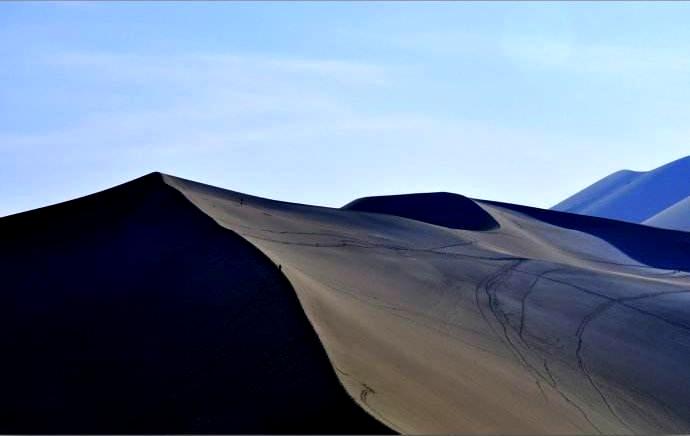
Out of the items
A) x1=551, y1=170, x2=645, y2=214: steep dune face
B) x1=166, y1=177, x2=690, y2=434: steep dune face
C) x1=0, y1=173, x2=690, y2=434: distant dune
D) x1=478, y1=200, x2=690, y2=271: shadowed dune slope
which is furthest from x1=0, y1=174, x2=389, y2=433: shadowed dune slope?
x1=551, y1=170, x2=645, y2=214: steep dune face

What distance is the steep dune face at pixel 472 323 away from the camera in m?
21.5

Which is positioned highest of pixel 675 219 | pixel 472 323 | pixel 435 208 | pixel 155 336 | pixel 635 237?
pixel 675 219

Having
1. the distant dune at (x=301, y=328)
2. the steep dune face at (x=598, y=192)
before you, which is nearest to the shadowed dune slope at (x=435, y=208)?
the distant dune at (x=301, y=328)

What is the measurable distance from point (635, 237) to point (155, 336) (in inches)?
1829

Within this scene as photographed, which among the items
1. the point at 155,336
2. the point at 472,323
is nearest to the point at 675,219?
the point at 472,323

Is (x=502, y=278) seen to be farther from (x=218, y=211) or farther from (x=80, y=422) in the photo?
(x=80, y=422)

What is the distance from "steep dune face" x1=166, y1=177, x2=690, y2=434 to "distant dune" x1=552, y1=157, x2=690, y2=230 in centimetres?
11781

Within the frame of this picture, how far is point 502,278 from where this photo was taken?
39156 mm

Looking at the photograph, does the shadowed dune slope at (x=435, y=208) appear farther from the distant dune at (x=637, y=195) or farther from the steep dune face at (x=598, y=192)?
the steep dune face at (x=598, y=192)

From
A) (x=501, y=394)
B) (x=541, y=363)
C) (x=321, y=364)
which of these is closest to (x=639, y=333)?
(x=541, y=363)

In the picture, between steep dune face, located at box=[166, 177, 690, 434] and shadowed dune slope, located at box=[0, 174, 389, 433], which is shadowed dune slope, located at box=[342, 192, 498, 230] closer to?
steep dune face, located at box=[166, 177, 690, 434]

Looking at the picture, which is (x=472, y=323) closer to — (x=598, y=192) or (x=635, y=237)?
(x=635, y=237)

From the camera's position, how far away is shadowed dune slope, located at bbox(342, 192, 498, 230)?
56.6 meters

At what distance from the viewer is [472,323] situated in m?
31.1
